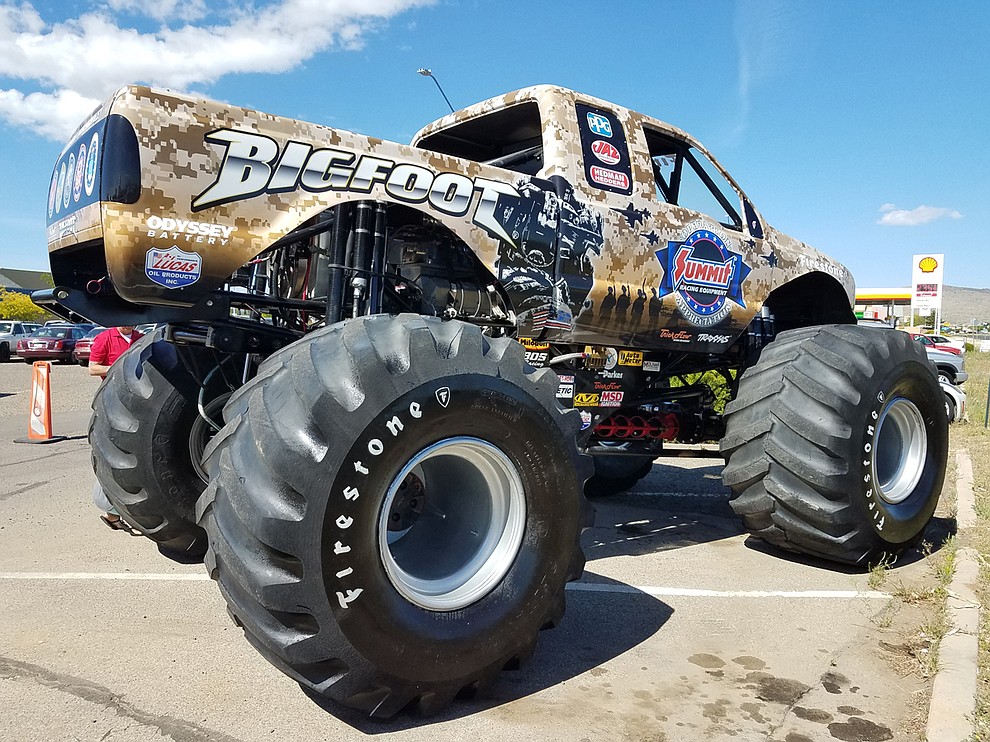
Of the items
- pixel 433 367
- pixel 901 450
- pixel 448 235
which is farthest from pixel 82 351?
pixel 433 367

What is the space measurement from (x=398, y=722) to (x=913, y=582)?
3.36 m

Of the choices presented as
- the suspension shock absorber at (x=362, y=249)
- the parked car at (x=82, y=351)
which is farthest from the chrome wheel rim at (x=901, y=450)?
the parked car at (x=82, y=351)

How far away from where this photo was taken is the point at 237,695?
307 centimetres

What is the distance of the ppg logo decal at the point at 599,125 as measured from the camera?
487 cm

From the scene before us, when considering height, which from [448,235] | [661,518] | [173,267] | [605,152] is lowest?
[661,518]

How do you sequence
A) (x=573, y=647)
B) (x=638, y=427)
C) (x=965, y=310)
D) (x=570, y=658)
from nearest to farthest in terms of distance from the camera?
(x=570, y=658), (x=573, y=647), (x=638, y=427), (x=965, y=310)

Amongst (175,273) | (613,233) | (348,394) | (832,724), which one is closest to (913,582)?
(832,724)

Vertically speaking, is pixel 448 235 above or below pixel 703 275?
above

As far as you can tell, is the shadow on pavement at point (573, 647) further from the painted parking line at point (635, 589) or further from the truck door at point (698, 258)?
the truck door at point (698, 258)

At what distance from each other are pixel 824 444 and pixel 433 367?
8.50 ft

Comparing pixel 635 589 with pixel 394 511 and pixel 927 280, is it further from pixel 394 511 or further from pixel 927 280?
pixel 927 280

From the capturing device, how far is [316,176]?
11.7 ft

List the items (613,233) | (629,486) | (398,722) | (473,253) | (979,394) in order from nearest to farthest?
(398,722) → (473,253) → (613,233) → (629,486) → (979,394)

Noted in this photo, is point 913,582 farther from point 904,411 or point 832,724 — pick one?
point 832,724
